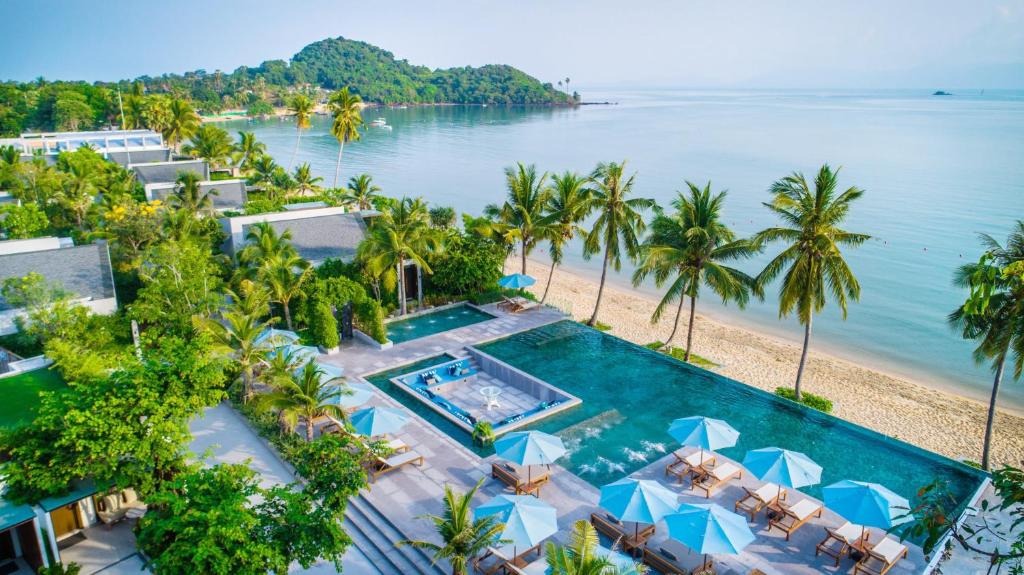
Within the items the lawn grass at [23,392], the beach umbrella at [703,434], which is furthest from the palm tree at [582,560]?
the lawn grass at [23,392]

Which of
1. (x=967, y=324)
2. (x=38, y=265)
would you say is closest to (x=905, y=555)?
(x=967, y=324)

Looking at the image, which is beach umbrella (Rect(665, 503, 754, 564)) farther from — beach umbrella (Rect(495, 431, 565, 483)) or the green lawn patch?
the green lawn patch

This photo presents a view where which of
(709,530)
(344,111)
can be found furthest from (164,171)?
(709,530)

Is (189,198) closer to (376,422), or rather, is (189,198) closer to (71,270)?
(71,270)

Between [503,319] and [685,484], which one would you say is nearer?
[685,484]

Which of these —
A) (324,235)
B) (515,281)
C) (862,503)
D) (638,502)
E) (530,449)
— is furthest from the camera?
(324,235)

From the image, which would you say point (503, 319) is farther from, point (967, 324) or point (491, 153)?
point (491, 153)

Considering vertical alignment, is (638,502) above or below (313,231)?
below

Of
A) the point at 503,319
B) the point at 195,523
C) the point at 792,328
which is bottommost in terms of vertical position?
the point at 792,328
